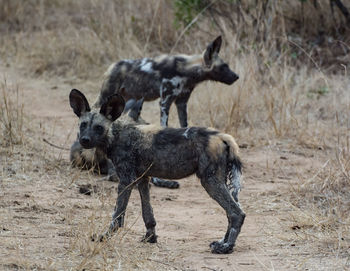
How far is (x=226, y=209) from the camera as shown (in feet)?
14.2

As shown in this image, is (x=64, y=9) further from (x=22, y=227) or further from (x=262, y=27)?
(x=22, y=227)

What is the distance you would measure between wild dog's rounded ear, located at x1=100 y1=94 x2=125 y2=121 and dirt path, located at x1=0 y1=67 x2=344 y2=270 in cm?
56

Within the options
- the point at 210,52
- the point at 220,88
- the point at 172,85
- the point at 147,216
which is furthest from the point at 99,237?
the point at 220,88

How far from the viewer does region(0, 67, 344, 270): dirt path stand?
157 inches

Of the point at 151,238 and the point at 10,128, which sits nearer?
the point at 151,238

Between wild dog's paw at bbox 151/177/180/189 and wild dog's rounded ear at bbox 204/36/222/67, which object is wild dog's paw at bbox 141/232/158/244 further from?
wild dog's rounded ear at bbox 204/36/222/67

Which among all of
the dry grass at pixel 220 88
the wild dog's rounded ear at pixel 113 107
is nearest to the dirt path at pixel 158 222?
the dry grass at pixel 220 88

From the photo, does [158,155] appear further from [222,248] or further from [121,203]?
[222,248]

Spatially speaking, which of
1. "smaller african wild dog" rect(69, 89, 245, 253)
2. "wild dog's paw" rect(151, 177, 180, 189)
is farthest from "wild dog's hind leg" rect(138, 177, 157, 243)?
"wild dog's paw" rect(151, 177, 180, 189)

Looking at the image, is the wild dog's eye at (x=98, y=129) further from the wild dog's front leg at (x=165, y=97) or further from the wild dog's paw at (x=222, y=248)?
the wild dog's front leg at (x=165, y=97)

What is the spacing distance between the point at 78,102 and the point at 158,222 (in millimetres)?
1218

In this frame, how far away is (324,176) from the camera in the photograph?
5891 mm

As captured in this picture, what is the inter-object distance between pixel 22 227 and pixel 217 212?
67.2 inches

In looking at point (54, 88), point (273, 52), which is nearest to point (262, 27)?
point (273, 52)
